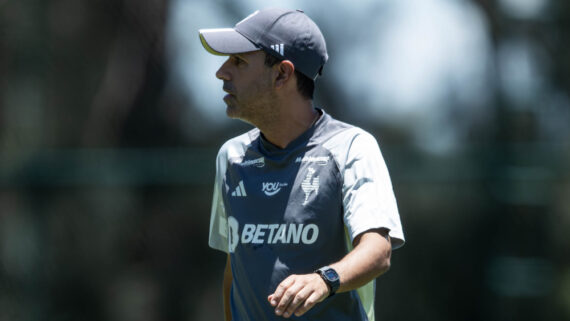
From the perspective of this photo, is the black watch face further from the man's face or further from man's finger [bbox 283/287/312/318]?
the man's face

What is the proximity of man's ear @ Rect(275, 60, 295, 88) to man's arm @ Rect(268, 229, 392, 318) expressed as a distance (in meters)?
0.53

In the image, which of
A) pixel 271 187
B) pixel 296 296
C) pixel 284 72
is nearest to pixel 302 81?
pixel 284 72

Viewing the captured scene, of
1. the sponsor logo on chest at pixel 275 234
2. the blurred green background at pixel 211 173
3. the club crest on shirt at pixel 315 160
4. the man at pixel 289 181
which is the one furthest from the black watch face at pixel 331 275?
the blurred green background at pixel 211 173

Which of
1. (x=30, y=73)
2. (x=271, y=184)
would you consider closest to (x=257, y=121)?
(x=271, y=184)

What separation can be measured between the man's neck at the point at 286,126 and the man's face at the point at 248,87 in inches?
1.4

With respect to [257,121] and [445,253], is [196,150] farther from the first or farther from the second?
[257,121]

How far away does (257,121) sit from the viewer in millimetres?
2250

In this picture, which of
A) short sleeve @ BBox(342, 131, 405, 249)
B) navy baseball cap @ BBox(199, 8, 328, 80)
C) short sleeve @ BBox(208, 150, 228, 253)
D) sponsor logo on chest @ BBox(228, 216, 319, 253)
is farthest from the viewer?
short sleeve @ BBox(208, 150, 228, 253)

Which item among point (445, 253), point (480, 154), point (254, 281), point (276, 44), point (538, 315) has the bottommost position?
point (538, 315)

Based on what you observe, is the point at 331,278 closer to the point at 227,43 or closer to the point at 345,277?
the point at 345,277

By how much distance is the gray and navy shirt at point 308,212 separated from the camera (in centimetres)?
205

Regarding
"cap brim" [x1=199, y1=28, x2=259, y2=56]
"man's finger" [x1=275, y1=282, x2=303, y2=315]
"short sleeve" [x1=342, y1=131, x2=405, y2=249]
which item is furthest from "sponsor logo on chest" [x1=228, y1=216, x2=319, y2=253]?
"cap brim" [x1=199, y1=28, x2=259, y2=56]

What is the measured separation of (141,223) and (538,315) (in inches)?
99.6

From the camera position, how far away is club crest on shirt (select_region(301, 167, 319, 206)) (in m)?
2.11
